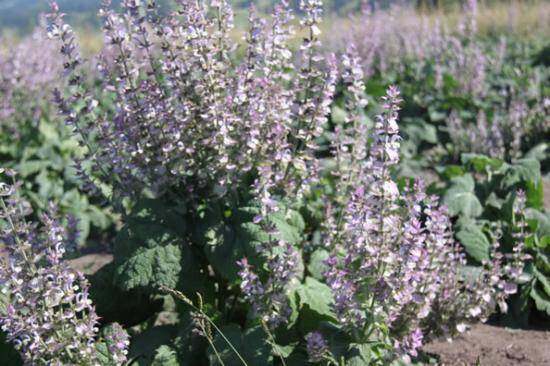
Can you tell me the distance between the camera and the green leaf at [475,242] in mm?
4422

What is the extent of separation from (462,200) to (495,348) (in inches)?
50.5

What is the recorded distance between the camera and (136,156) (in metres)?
3.52

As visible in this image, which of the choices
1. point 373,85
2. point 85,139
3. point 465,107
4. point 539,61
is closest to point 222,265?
point 85,139

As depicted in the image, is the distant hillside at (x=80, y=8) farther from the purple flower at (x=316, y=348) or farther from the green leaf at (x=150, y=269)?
the purple flower at (x=316, y=348)

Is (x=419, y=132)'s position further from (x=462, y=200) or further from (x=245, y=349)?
(x=245, y=349)

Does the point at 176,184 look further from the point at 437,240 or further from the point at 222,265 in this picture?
the point at 437,240

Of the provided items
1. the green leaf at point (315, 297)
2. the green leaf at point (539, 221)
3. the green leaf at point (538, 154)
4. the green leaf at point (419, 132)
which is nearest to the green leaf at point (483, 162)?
the green leaf at point (539, 221)

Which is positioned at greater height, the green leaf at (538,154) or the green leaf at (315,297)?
the green leaf at (315,297)

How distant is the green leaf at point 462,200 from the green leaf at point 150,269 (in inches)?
91.6

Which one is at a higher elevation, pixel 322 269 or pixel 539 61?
pixel 322 269

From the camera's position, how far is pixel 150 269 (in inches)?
130

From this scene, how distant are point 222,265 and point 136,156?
0.75 metres

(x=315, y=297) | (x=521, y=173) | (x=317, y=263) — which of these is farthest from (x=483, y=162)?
(x=315, y=297)

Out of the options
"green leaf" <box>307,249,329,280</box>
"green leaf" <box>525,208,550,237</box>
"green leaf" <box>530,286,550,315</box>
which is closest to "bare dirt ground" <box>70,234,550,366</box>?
"green leaf" <box>530,286,550,315</box>
